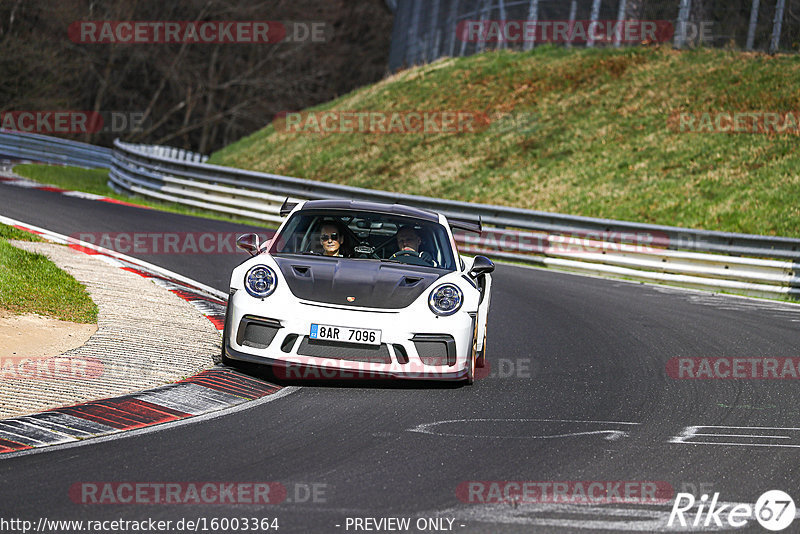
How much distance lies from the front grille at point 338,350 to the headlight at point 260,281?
520 mm

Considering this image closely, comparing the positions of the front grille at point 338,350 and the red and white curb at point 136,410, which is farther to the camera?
the front grille at point 338,350

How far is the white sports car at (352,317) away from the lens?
7.22 metres

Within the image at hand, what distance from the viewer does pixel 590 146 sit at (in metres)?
27.8

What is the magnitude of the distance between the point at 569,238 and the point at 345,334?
1192 cm

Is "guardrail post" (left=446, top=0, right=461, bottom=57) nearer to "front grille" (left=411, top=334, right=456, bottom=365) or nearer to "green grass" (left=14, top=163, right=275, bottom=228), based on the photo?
"green grass" (left=14, top=163, right=275, bottom=228)

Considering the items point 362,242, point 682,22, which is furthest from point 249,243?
point 682,22

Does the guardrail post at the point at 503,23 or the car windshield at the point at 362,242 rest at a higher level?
the guardrail post at the point at 503,23

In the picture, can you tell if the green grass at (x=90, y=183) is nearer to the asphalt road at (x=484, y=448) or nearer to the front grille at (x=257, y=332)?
the asphalt road at (x=484, y=448)

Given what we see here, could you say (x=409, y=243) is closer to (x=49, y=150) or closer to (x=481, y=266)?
(x=481, y=266)

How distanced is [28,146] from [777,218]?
80.3 ft

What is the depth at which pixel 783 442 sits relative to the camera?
6.58 m

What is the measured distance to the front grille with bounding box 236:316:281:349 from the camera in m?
7.31

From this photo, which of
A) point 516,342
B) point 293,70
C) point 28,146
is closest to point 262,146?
point 28,146

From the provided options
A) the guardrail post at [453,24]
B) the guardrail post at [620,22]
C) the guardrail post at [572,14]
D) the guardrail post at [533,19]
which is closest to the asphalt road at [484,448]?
the guardrail post at [620,22]
